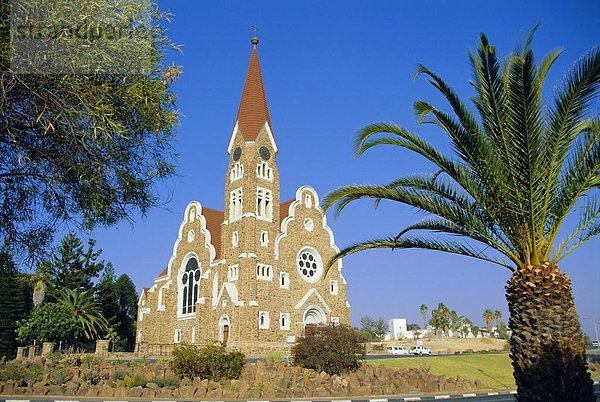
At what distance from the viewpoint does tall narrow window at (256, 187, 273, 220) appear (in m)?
42.0

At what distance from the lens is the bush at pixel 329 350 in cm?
2167

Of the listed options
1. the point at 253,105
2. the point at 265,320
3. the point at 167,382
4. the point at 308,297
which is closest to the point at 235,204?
the point at 253,105

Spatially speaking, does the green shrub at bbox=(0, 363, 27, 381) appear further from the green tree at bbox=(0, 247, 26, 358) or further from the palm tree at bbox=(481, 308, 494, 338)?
the palm tree at bbox=(481, 308, 494, 338)

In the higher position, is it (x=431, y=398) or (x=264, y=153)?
(x=264, y=153)

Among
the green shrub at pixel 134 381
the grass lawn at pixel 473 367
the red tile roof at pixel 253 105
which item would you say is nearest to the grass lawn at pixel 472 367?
the grass lawn at pixel 473 367

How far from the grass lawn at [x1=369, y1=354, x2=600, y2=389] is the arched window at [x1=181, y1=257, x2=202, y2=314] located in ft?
73.6

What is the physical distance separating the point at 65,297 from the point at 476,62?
44.3 metres

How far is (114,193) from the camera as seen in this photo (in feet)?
27.3

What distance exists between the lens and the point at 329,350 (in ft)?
71.4

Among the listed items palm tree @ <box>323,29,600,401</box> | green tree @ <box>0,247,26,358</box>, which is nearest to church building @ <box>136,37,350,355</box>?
green tree @ <box>0,247,26,358</box>

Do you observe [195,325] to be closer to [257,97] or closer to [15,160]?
[257,97]

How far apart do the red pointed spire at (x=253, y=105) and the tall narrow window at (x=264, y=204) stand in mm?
4522

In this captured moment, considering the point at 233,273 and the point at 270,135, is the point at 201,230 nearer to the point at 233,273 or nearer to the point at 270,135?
the point at 233,273

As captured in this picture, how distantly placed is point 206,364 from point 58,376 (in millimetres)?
4794
